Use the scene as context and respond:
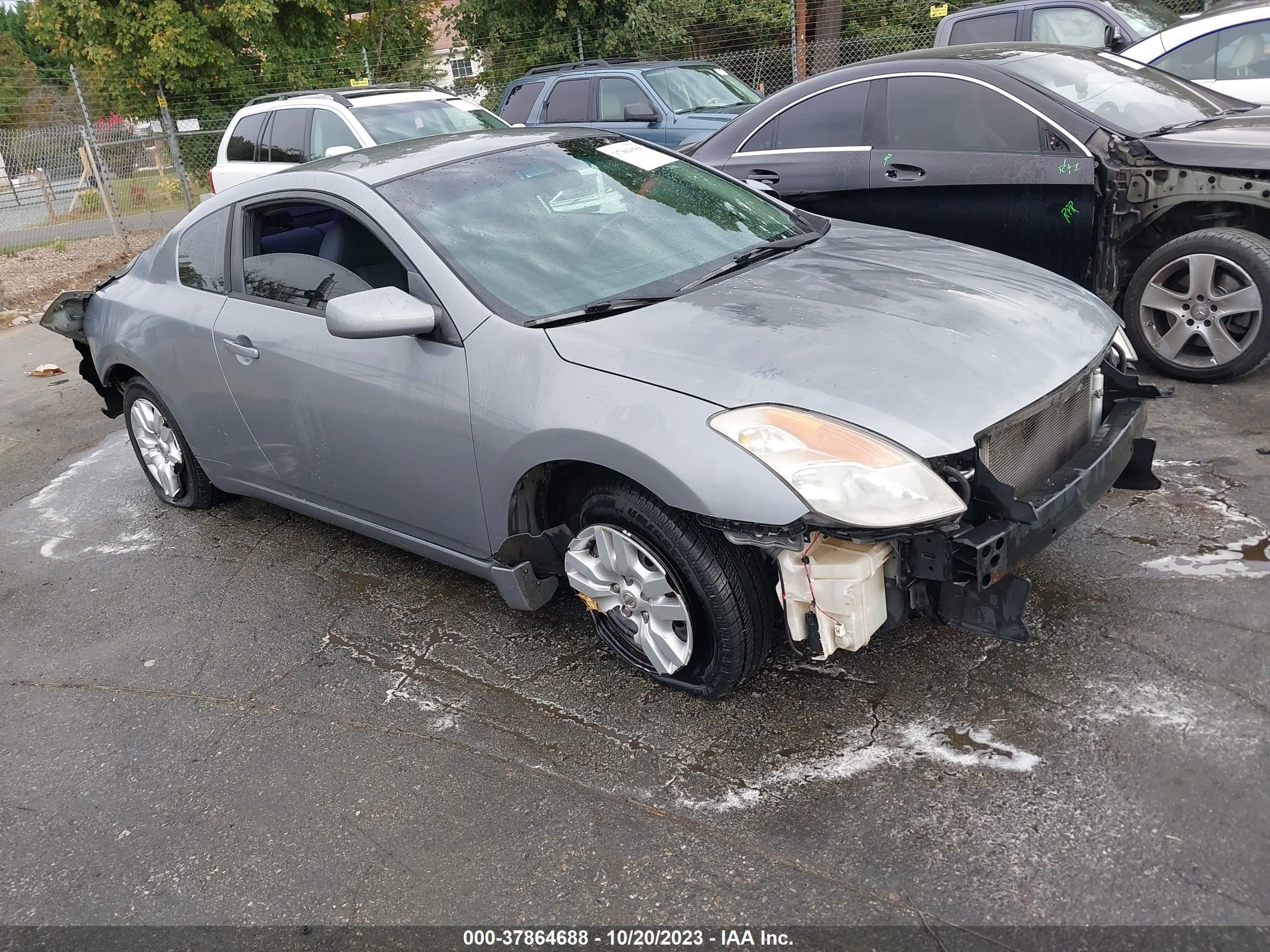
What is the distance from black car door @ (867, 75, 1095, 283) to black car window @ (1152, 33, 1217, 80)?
11.0 ft

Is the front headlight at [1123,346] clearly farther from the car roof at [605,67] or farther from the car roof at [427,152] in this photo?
the car roof at [605,67]

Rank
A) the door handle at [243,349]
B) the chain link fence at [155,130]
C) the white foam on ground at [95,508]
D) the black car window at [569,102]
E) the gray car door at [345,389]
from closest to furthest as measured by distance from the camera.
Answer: the gray car door at [345,389]
the door handle at [243,349]
the white foam on ground at [95,508]
the black car window at [569,102]
the chain link fence at [155,130]

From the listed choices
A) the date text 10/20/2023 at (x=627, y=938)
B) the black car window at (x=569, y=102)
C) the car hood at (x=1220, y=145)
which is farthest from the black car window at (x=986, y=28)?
the date text 10/20/2023 at (x=627, y=938)

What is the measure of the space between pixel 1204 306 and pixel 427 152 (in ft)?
12.3

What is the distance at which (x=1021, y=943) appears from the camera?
221 centimetres

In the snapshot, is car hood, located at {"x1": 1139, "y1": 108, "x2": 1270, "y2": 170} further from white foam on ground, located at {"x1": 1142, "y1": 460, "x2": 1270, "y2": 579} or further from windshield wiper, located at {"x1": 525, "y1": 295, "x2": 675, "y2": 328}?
windshield wiper, located at {"x1": 525, "y1": 295, "x2": 675, "y2": 328}

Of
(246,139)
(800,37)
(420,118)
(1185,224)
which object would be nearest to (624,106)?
(420,118)

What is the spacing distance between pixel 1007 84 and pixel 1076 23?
5.40 meters

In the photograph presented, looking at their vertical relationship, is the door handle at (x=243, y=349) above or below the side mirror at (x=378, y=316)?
below

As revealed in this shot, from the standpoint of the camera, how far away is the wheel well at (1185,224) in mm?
5105

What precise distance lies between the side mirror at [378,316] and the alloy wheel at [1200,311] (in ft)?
12.3

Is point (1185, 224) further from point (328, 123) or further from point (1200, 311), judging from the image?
point (328, 123)

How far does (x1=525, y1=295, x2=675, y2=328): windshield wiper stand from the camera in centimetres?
324

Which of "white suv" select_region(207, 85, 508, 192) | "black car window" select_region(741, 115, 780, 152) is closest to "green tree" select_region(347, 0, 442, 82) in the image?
"white suv" select_region(207, 85, 508, 192)
